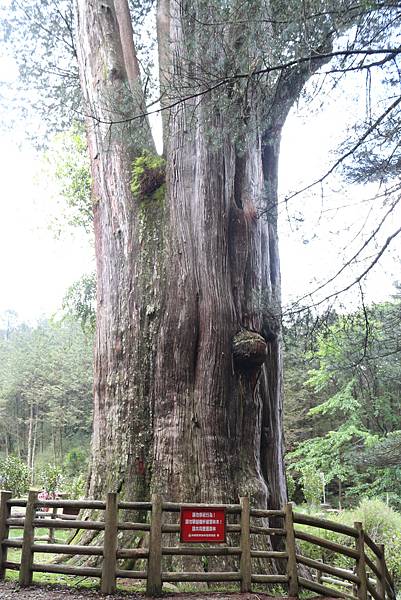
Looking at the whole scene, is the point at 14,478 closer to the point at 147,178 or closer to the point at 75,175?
the point at 75,175

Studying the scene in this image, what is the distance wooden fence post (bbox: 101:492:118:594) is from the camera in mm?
3980

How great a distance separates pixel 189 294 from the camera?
5559 mm

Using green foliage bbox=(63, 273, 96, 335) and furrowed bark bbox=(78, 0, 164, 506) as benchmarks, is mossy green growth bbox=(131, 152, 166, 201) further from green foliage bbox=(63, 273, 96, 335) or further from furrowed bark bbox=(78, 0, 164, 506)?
green foliage bbox=(63, 273, 96, 335)

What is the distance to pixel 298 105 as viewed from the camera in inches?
161

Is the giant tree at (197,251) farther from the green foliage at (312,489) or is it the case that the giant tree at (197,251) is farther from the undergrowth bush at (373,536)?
the green foliage at (312,489)

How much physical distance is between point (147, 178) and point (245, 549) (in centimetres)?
410

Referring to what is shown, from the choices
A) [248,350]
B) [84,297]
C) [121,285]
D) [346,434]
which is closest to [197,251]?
[121,285]

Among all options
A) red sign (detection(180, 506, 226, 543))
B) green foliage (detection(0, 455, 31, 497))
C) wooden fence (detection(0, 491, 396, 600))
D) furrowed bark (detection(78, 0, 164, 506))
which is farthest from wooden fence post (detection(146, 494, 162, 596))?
green foliage (detection(0, 455, 31, 497))

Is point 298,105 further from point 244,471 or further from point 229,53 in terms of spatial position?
point 244,471

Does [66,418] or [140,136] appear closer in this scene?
[140,136]

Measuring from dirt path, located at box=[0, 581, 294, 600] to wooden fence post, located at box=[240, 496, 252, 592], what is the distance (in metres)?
0.10

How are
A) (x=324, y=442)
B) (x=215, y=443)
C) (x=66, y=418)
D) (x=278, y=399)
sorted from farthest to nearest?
1. (x=66, y=418)
2. (x=324, y=442)
3. (x=278, y=399)
4. (x=215, y=443)

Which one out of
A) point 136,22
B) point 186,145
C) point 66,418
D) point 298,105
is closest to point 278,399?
point 186,145

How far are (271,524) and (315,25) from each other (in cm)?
498
